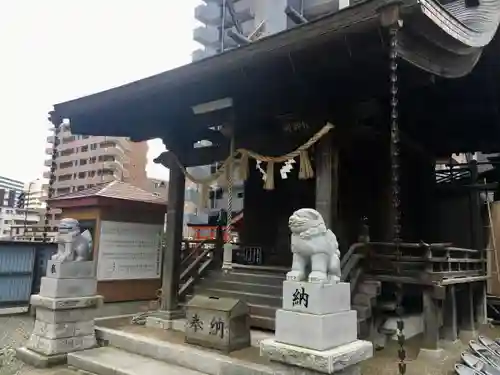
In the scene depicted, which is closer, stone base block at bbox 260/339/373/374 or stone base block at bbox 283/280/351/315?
stone base block at bbox 260/339/373/374

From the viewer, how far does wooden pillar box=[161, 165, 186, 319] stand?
29.9 ft

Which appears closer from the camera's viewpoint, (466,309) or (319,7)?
(466,309)

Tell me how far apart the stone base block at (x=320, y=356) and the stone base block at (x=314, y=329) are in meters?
0.06

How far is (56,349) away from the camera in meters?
7.17

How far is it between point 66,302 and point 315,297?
16.3ft

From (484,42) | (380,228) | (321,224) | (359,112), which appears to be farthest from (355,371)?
(380,228)

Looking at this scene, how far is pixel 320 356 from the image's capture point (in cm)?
411

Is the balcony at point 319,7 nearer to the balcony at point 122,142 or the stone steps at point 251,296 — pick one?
the stone steps at point 251,296

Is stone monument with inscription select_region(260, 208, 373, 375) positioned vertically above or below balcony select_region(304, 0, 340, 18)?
below

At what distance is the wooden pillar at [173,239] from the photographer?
358 inches

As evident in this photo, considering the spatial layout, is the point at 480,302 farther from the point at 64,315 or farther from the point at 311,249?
the point at 64,315

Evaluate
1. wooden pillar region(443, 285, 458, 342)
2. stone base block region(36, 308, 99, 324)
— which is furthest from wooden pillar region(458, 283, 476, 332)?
stone base block region(36, 308, 99, 324)

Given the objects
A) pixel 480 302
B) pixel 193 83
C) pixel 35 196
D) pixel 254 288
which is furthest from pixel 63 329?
pixel 35 196

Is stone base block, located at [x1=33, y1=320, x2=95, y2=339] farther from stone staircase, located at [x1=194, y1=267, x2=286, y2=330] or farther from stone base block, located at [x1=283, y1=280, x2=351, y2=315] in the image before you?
stone base block, located at [x1=283, y1=280, x2=351, y2=315]
